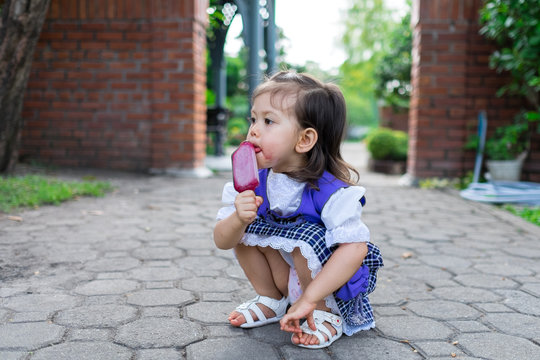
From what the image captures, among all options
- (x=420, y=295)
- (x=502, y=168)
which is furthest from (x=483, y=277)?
(x=502, y=168)

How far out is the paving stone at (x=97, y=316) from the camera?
1.89 metres

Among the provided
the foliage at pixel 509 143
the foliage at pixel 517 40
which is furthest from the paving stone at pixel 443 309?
the foliage at pixel 509 143

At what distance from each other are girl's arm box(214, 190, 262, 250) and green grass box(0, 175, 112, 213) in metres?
2.75

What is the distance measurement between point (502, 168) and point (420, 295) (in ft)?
13.3

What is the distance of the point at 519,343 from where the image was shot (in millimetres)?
1793

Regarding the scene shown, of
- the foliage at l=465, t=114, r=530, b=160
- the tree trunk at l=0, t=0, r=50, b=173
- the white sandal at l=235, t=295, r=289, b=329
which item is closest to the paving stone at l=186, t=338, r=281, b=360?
the white sandal at l=235, t=295, r=289, b=329

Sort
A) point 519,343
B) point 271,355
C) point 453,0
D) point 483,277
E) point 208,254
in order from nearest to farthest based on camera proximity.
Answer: point 271,355, point 519,343, point 483,277, point 208,254, point 453,0

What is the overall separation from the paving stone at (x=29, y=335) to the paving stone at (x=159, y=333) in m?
0.22

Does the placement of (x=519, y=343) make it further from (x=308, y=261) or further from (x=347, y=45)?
(x=347, y=45)

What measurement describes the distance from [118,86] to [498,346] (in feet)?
19.3

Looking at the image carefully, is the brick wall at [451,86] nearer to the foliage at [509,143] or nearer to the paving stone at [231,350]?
the foliage at [509,143]

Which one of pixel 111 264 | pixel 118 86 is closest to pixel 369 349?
pixel 111 264

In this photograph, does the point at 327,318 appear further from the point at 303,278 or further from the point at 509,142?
the point at 509,142

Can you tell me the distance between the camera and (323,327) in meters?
1.78
